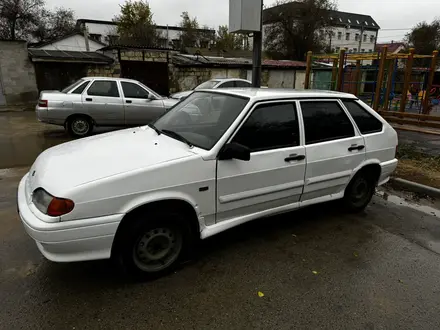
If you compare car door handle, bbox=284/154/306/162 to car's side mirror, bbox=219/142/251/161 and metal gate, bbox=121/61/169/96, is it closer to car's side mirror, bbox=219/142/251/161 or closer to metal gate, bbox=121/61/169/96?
car's side mirror, bbox=219/142/251/161

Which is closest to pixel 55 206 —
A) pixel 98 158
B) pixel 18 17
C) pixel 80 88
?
pixel 98 158

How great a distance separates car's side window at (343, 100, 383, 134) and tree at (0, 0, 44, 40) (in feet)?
119

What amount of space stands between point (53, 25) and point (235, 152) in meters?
40.8

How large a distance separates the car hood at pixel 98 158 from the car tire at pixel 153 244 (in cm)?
45

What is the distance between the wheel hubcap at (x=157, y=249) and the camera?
2703 millimetres

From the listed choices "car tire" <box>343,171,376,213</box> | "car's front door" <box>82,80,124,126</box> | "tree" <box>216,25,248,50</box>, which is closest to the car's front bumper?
"car tire" <box>343,171,376,213</box>

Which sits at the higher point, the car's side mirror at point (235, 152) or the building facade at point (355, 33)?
the building facade at point (355, 33)

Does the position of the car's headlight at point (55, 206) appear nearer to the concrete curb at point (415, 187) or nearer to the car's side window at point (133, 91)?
the concrete curb at point (415, 187)

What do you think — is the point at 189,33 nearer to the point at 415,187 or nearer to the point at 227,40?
the point at 227,40

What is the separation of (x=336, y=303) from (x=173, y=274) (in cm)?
141

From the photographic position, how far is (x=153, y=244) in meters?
2.76

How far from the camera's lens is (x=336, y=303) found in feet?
8.57

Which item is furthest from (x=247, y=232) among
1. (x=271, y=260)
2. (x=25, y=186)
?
(x=25, y=186)

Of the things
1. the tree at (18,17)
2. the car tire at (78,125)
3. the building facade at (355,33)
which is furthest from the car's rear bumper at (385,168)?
the building facade at (355,33)
